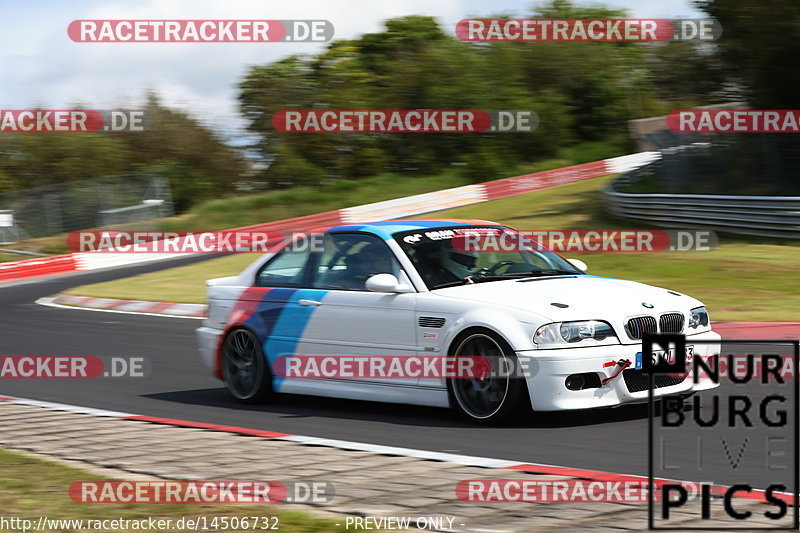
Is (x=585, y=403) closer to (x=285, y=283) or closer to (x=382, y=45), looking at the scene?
(x=285, y=283)

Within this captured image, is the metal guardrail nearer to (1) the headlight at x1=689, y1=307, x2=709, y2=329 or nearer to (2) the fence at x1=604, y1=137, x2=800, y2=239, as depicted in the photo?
(2) the fence at x1=604, y1=137, x2=800, y2=239

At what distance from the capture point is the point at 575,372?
732 cm

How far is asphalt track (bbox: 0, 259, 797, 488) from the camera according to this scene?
640 cm

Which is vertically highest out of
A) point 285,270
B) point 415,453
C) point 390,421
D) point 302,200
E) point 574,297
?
point 302,200

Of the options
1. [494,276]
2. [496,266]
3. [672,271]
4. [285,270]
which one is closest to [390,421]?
[494,276]

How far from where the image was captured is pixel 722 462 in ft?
20.4

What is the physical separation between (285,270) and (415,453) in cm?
287

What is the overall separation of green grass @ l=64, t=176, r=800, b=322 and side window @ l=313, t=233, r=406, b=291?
6.50 meters

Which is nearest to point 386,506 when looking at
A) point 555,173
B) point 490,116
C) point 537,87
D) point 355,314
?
point 355,314

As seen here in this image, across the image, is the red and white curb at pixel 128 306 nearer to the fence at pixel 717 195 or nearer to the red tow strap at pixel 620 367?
the red tow strap at pixel 620 367

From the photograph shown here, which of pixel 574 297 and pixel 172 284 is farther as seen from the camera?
pixel 172 284

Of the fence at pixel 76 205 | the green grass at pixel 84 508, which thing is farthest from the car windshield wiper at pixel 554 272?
the fence at pixel 76 205

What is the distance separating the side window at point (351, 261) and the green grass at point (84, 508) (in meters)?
3.02

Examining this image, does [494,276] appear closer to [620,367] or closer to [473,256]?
[473,256]
